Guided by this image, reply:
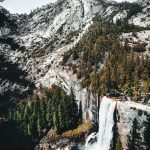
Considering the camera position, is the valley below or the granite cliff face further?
the valley below

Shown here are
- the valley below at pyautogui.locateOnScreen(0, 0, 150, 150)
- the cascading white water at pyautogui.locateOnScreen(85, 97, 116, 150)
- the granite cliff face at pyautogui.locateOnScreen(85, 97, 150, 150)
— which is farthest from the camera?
the cascading white water at pyautogui.locateOnScreen(85, 97, 116, 150)

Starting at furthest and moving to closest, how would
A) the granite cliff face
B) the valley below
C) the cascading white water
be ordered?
the cascading white water
the valley below
the granite cliff face

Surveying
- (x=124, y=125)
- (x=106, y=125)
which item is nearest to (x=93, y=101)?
(x=106, y=125)

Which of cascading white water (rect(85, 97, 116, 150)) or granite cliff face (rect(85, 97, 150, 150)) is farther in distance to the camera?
cascading white water (rect(85, 97, 116, 150))

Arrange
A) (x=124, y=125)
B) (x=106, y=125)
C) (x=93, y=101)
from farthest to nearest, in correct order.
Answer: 1. (x=93, y=101)
2. (x=106, y=125)
3. (x=124, y=125)

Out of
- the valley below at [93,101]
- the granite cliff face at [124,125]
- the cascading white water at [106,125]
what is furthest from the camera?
the cascading white water at [106,125]

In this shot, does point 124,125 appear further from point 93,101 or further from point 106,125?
point 93,101

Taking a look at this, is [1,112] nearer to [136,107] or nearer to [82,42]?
[136,107]

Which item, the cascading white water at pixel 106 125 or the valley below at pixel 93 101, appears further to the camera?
the cascading white water at pixel 106 125

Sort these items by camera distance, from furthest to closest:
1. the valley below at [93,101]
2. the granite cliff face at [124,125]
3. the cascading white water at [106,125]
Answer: the cascading white water at [106,125]
the valley below at [93,101]
the granite cliff face at [124,125]
